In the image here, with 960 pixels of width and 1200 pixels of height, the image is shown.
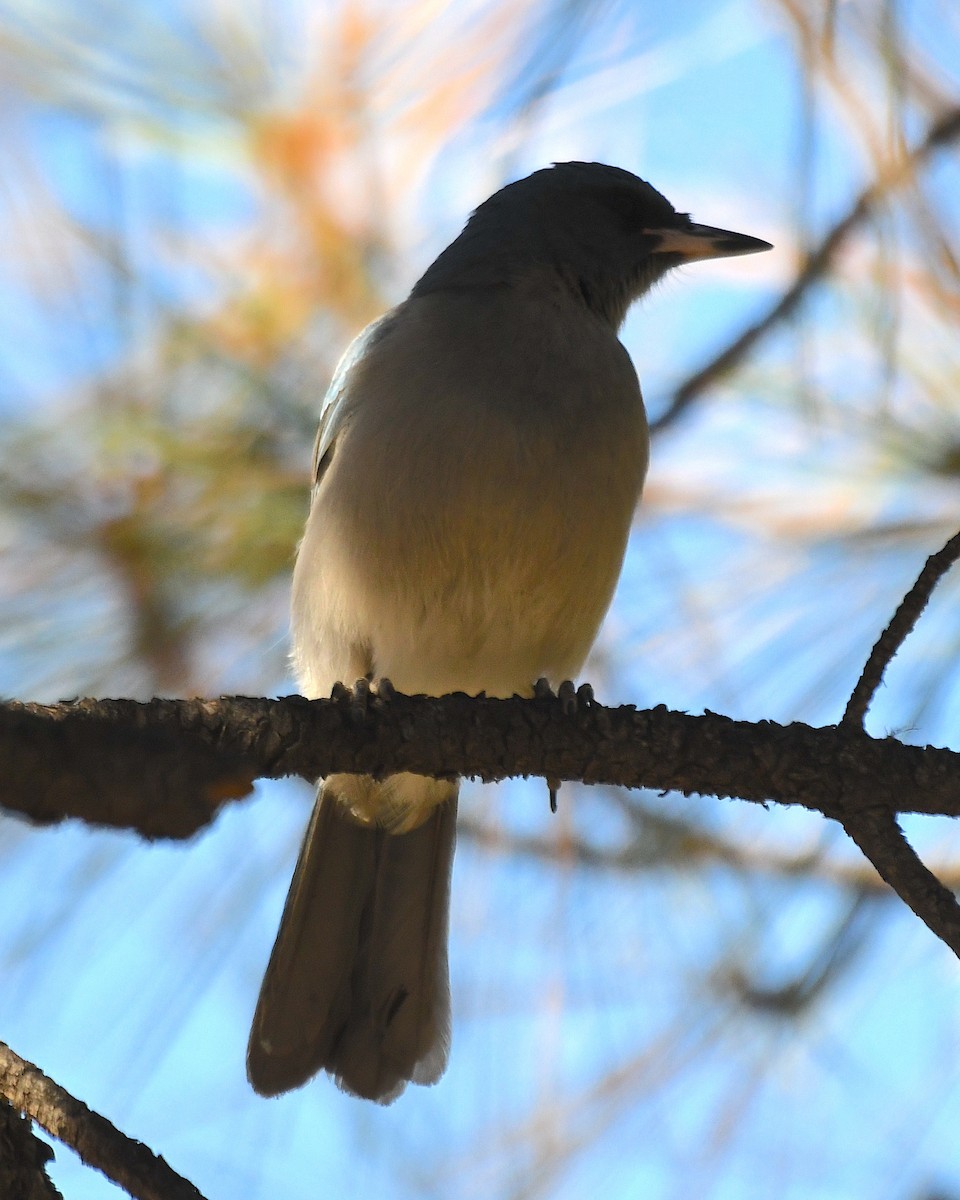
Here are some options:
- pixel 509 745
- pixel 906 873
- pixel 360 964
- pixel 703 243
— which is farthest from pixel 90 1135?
pixel 703 243

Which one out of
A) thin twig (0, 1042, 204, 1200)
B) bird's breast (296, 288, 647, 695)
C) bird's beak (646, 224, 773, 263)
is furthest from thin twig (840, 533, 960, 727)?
bird's beak (646, 224, 773, 263)

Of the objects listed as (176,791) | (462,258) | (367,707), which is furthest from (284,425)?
(176,791)

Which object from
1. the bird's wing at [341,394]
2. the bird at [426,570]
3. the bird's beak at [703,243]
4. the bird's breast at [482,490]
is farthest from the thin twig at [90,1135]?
the bird's beak at [703,243]

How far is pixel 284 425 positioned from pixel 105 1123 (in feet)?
6.08

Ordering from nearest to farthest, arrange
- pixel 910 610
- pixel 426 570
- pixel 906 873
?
pixel 906 873
pixel 910 610
pixel 426 570

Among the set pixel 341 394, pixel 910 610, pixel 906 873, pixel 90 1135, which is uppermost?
pixel 341 394

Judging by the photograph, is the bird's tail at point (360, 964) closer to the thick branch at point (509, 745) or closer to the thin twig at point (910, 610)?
the thick branch at point (509, 745)

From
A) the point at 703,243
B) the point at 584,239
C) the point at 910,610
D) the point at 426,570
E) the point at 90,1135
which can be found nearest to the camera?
the point at 90,1135

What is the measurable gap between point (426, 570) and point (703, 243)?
1.35 meters

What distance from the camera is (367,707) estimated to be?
8.57 feet

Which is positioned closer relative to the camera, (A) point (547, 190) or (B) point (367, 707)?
(B) point (367, 707)

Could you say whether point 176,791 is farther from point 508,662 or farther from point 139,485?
point 508,662

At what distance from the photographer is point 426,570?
10.9 feet

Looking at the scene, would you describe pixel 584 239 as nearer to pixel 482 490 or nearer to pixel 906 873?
pixel 482 490
